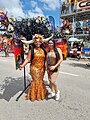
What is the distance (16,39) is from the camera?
19.4ft

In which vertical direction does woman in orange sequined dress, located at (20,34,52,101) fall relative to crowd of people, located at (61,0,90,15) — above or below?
below

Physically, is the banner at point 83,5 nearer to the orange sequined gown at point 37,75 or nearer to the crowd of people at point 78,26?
the crowd of people at point 78,26

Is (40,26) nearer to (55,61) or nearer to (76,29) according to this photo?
(55,61)

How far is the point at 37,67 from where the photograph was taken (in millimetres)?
5664

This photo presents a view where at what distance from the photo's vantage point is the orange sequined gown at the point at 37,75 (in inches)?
221

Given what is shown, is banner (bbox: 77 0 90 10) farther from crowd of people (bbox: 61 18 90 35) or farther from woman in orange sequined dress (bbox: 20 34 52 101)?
woman in orange sequined dress (bbox: 20 34 52 101)

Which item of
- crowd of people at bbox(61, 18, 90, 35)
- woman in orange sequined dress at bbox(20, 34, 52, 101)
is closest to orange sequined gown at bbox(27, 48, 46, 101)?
woman in orange sequined dress at bbox(20, 34, 52, 101)

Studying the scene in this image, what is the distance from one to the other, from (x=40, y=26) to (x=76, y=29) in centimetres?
2174

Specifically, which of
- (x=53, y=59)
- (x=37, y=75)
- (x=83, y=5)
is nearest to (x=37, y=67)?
(x=37, y=75)

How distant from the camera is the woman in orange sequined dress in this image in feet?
18.3

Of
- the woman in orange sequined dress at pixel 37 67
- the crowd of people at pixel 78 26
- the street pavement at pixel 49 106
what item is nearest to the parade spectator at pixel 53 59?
the woman in orange sequined dress at pixel 37 67

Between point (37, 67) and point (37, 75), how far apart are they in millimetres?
206

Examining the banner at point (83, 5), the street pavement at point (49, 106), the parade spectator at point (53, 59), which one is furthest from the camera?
the banner at point (83, 5)

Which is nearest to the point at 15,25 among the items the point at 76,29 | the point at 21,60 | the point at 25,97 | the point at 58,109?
the point at 21,60
